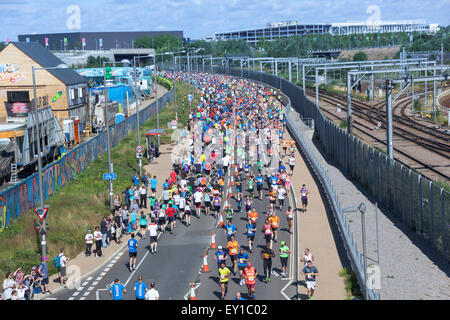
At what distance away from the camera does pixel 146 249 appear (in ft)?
78.3

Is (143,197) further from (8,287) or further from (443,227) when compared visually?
(443,227)

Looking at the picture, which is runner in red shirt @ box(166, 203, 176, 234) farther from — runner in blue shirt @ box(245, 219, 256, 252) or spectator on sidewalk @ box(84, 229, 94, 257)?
runner in blue shirt @ box(245, 219, 256, 252)

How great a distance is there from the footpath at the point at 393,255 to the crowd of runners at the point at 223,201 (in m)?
1.42

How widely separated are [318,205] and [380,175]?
319 cm

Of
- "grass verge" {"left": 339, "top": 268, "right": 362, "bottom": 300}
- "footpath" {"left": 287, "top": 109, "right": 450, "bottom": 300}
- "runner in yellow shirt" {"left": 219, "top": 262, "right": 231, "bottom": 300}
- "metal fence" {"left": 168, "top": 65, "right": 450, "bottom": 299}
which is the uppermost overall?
"metal fence" {"left": 168, "top": 65, "right": 450, "bottom": 299}

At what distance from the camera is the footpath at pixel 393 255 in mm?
16812

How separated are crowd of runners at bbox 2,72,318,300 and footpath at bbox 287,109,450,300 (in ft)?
4.65

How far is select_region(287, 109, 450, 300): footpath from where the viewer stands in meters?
16.8

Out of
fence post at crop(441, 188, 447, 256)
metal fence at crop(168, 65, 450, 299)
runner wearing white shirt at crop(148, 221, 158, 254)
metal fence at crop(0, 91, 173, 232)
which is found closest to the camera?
fence post at crop(441, 188, 447, 256)

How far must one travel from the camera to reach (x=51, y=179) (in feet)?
104

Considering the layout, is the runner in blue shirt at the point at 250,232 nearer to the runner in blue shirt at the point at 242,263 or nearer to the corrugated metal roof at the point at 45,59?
the runner in blue shirt at the point at 242,263

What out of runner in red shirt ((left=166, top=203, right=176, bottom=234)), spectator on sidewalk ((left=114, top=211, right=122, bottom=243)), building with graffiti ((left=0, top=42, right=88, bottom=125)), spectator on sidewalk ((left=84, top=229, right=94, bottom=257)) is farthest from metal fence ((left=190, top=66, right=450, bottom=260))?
building with graffiti ((left=0, top=42, right=88, bottom=125))

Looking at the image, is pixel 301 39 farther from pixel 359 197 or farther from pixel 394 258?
pixel 394 258

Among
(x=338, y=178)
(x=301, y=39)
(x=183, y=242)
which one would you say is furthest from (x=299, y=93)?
(x=301, y=39)
